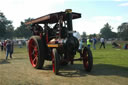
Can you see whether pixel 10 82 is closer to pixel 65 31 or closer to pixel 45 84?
pixel 45 84

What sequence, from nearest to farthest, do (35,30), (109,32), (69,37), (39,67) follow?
(69,37) < (39,67) < (35,30) < (109,32)

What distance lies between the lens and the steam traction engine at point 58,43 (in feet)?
23.0

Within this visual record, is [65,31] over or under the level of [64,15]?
under

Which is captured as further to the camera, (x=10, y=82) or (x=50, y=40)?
(x=50, y=40)

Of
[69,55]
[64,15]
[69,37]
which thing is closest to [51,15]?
[64,15]

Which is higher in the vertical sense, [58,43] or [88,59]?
[58,43]

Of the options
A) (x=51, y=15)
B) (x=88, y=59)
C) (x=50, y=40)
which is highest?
(x=51, y=15)

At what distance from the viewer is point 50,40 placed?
826 centimetres

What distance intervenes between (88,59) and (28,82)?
2636 millimetres

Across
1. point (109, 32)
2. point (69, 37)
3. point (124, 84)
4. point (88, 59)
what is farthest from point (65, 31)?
point (109, 32)

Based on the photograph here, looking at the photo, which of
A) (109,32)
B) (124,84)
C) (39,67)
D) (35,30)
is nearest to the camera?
(124,84)

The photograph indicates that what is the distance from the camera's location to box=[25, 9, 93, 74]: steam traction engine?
7.01 m

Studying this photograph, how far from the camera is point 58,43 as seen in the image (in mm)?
7223

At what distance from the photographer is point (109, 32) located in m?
115
